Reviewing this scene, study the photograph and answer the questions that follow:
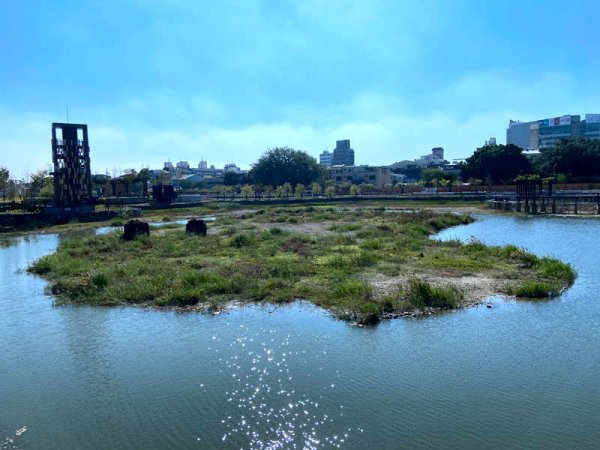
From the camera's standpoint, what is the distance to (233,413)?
1057 centimetres

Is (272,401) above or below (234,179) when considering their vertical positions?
below

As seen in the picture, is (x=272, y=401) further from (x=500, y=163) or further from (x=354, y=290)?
(x=500, y=163)

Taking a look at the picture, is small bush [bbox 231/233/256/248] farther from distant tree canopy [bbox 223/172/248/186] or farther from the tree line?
distant tree canopy [bbox 223/172/248/186]

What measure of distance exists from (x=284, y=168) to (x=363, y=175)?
3679 centimetres

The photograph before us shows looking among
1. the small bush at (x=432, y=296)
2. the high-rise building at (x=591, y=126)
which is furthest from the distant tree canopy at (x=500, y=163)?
the small bush at (x=432, y=296)

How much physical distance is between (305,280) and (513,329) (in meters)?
9.00

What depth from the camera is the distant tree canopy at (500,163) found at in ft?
313

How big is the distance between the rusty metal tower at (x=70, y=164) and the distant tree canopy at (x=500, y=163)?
70.9 metres

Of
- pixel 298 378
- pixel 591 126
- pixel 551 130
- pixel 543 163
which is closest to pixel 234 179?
pixel 543 163

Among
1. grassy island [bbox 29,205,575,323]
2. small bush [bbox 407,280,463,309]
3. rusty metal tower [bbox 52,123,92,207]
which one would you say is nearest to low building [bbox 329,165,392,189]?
rusty metal tower [bbox 52,123,92,207]

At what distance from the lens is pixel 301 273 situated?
2322 cm

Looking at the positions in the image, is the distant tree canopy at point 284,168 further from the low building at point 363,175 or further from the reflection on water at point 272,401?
the reflection on water at point 272,401

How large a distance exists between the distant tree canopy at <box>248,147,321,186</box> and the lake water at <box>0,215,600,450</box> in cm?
10753

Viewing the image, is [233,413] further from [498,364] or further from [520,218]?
[520,218]
